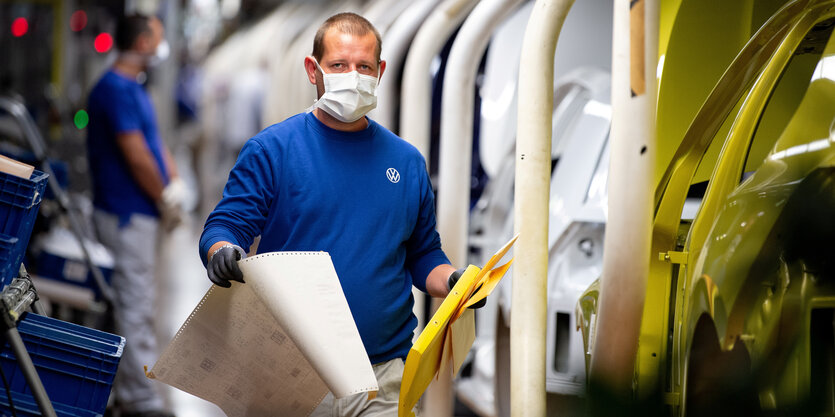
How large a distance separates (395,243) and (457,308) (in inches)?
10.4

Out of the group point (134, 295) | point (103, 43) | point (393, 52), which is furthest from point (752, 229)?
point (103, 43)

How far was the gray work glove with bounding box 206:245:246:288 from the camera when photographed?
7.96 ft

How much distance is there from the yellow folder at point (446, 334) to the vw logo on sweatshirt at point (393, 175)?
335 mm

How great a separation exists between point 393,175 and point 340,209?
7.6 inches

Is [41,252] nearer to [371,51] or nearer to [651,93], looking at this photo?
[371,51]

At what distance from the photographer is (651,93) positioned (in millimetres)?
2594

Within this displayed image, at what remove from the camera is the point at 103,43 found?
18.1 metres

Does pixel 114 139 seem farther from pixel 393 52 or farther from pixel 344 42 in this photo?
pixel 344 42

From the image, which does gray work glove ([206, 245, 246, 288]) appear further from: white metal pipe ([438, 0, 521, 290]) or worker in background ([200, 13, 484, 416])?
white metal pipe ([438, 0, 521, 290])

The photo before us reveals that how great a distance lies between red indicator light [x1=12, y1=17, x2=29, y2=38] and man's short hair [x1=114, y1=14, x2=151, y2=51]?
12.0 meters

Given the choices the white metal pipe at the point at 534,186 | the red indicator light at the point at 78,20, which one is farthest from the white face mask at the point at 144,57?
the red indicator light at the point at 78,20

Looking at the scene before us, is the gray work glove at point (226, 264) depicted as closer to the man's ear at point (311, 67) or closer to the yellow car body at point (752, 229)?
the man's ear at point (311, 67)

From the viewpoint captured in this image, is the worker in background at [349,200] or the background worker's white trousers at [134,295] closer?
the worker in background at [349,200]

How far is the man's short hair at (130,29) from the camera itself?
604 cm
